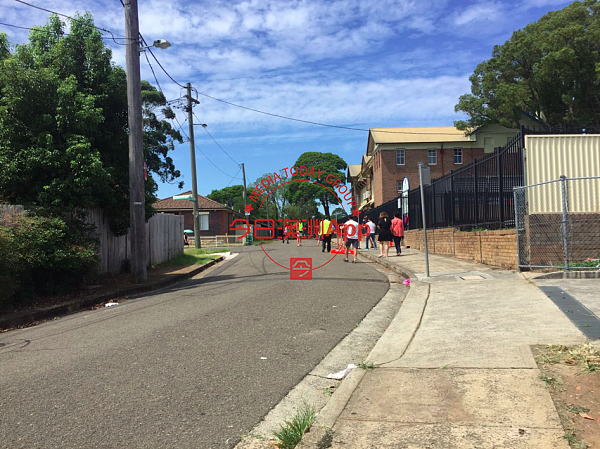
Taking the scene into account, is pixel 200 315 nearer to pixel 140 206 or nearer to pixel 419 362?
pixel 419 362

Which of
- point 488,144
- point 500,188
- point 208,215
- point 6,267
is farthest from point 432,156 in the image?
point 6,267

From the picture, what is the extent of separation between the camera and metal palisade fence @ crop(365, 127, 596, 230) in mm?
11625

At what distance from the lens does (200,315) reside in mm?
8117

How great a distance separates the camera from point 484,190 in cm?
1355

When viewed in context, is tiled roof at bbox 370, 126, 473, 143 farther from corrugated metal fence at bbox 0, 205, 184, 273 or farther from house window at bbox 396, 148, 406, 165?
corrugated metal fence at bbox 0, 205, 184, 273

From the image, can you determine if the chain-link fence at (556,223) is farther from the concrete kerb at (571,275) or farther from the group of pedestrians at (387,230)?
the group of pedestrians at (387,230)

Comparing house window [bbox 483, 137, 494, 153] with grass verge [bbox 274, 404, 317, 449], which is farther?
house window [bbox 483, 137, 494, 153]

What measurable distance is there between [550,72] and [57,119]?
1179 inches

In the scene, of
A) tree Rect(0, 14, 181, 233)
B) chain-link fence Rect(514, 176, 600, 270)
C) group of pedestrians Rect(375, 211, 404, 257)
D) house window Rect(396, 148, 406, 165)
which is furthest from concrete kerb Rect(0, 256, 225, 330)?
house window Rect(396, 148, 406, 165)

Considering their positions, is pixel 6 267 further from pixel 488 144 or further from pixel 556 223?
pixel 488 144

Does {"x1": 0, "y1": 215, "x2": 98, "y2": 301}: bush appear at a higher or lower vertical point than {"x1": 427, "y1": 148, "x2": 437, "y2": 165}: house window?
lower

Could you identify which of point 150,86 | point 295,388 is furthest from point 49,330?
point 150,86

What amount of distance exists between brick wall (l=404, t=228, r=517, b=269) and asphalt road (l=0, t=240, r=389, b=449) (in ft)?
12.6

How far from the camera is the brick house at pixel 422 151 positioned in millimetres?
45906
